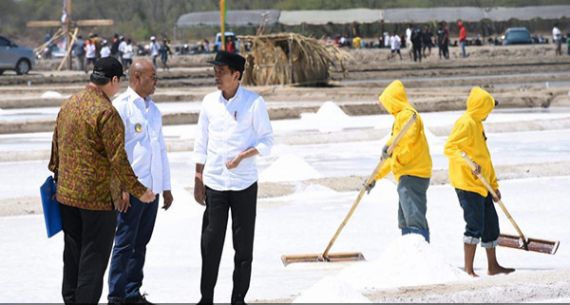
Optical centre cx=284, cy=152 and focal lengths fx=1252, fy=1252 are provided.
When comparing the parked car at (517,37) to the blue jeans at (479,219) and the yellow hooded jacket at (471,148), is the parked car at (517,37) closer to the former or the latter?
the yellow hooded jacket at (471,148)

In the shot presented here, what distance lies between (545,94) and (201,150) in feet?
58.8

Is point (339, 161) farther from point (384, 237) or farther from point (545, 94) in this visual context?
point (545, 94)

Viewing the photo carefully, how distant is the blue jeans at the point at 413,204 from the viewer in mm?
7957

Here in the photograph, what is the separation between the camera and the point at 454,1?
89.1m

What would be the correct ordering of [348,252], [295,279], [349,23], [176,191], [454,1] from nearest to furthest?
[295,279]
[348,252]
[176,191]
[349,23]
[454,1]

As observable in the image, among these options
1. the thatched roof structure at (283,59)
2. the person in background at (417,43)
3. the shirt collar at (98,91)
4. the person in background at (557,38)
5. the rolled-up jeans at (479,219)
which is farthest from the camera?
the person in background at (557,38)

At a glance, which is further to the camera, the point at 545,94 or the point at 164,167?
the point at 545,94

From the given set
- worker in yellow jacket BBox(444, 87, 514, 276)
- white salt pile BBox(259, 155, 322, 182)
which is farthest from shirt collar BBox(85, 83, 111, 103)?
white salt pile BBox(259, 155, 322, 182)

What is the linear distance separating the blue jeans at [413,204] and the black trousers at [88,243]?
7.86ft

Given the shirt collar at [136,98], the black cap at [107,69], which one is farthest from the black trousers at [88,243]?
the shirt collar at [136,98]

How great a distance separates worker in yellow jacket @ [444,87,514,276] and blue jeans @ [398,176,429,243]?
0.75 ft

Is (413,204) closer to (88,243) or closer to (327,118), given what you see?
(88,243)

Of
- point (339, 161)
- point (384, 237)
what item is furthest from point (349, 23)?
point (384, 237)

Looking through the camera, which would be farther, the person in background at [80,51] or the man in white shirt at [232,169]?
the person in background at [80,51]
